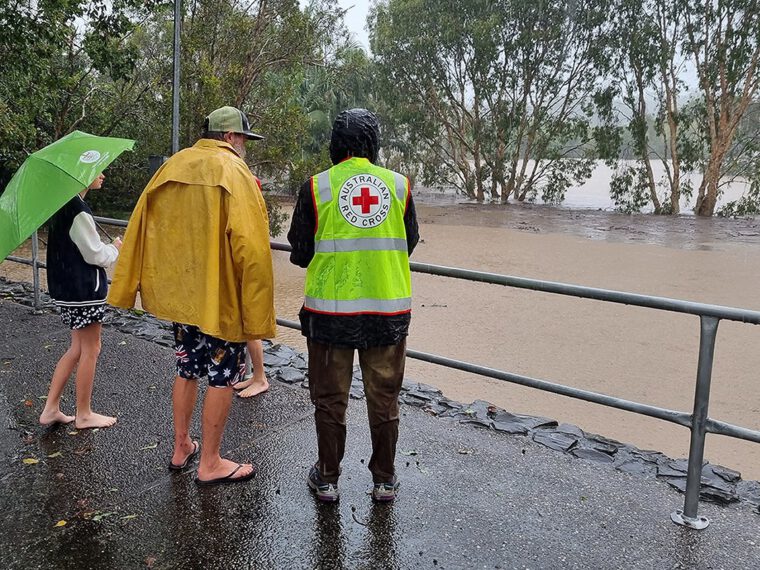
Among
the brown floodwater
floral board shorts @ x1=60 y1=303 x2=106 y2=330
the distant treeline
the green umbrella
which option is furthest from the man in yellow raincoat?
the distant treeline

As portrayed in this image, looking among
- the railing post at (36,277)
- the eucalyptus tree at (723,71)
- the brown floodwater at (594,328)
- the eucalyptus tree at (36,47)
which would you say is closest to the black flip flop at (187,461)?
the railing post at (36,277)

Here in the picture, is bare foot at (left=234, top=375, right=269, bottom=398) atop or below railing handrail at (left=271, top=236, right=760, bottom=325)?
below

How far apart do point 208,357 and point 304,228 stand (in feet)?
2.38

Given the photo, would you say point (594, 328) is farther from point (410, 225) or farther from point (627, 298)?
point (410, 225)

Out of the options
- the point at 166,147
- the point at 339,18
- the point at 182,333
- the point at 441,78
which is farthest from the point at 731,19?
the point at 182,333

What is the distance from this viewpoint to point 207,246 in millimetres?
2758

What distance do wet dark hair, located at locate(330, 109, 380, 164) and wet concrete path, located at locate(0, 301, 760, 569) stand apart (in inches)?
58.1

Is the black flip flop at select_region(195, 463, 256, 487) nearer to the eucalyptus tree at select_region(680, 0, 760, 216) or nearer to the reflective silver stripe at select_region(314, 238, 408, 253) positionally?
the reflective silver stripe at select_region(314, 238, 408, 253)

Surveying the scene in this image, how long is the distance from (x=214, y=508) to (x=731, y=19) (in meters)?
27.2

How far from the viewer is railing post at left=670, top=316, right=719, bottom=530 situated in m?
2.75

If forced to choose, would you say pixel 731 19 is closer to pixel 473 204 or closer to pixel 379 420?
pixel 473 204

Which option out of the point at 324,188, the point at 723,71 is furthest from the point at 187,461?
the point at 723,71

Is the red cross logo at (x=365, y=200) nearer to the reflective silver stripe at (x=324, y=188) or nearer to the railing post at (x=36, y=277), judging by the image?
the reflective silver stripe at (x=324, y=188)

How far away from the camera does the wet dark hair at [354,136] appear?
105 inches
